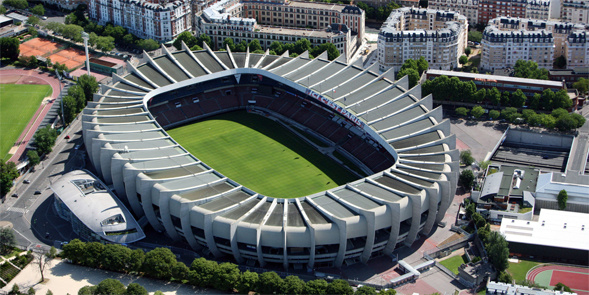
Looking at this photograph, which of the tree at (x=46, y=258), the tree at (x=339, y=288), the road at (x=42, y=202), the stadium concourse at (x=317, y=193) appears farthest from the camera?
the road at (x=42, y=202)

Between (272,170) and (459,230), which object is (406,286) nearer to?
(459,230)

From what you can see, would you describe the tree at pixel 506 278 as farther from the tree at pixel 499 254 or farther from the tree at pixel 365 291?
the tree at pixel 365 291

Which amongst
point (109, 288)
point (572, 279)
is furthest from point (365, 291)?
point (109, 288)

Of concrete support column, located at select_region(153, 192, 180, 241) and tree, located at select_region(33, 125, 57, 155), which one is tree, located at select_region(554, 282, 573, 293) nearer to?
concrete support column, located at select_region(153, 192, 180, 241)

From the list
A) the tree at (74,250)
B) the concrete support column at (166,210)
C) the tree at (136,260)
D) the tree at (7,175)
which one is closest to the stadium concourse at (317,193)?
the concrete support column at (166,210)

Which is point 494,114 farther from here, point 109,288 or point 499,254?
point 109,288
